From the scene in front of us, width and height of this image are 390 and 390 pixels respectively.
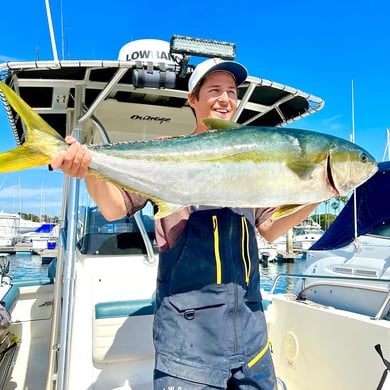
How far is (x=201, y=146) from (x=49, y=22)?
3463 millimetres

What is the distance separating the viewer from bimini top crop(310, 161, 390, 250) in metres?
6.60

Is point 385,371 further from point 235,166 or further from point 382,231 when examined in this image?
point 382,231

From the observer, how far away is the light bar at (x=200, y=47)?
10.6 feet

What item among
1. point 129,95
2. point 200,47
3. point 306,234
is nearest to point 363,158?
point 200,47

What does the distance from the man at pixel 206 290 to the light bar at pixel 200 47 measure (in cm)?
117

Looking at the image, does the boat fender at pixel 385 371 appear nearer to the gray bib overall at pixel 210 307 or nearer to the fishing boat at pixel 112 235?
the fishing boat at pixel 112 235

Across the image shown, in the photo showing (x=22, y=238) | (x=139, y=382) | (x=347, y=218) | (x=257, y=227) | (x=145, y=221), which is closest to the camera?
(x=257, y=227)

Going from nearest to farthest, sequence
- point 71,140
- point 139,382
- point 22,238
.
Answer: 1. point 71,140
2. point 139,382
3. point 22,238

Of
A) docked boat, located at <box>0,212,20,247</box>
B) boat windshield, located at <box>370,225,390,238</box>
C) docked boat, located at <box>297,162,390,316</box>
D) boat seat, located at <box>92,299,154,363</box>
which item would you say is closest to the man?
boat seat, located at <box>92,299,154,363</box>

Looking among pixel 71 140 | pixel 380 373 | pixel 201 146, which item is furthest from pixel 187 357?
pixel 380 373

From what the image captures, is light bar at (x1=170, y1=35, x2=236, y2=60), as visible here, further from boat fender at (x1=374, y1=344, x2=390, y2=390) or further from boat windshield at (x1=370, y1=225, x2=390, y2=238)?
boat windshield at (x1=370, y1=225, x2=390, y2=238)

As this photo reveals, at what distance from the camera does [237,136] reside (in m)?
1.86

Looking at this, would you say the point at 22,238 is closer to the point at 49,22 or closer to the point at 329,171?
the point at 49,22

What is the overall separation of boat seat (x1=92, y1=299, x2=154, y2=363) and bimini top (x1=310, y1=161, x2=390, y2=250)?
451 cm
